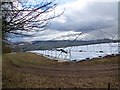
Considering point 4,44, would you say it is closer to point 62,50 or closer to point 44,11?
point 44,11

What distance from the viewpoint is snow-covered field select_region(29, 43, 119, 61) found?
42669mm

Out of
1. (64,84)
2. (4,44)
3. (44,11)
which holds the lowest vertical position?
(64,84)

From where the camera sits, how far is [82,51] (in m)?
52.0

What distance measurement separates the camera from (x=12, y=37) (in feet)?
35.0

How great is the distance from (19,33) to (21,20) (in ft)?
1.80

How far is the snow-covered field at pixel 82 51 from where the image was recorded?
42.7 meters

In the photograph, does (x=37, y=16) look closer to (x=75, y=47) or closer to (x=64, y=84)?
(x=64, y=84)

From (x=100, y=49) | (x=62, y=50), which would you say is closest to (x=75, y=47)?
(x=100, y=49)

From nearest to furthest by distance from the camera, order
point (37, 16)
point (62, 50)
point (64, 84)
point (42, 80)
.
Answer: point (37, 16)
point (64, 84)
point (42, 80)
point (62, 50)

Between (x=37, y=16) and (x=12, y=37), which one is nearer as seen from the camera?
(x=37, y=16)

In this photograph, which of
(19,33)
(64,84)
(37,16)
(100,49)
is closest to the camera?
(37,16)

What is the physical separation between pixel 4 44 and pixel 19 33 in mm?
1393

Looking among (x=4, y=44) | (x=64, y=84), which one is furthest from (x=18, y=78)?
(x=4, y=44)

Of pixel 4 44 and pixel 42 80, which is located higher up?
pixel 4 44
